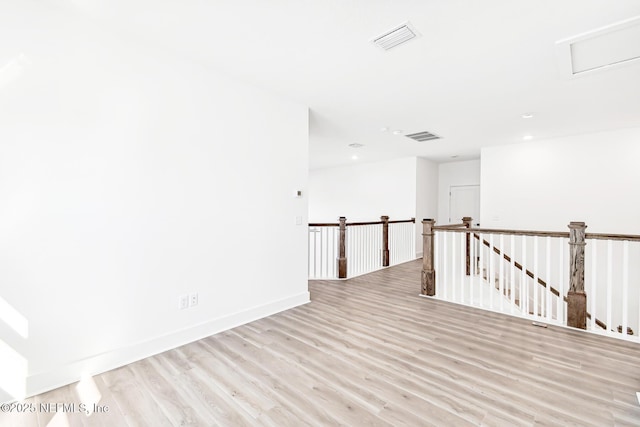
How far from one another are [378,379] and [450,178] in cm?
722

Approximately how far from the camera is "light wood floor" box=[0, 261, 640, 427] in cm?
171

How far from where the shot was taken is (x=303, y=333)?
9.43 ft

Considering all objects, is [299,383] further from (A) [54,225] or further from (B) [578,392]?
(A) [54,225]

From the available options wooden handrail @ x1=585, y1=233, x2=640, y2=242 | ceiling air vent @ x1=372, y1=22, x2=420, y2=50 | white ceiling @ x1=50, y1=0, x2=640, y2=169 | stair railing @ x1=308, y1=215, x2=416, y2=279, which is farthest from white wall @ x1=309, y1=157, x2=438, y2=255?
ceiling air vent @ x1=372, y1=22, x2=420, y2=50

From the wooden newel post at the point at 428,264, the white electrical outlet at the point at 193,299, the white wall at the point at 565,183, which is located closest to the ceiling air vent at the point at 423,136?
the white wall at the point at 565,183

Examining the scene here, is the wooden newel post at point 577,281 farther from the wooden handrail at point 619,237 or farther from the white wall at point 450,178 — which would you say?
the white wall at point 450,178

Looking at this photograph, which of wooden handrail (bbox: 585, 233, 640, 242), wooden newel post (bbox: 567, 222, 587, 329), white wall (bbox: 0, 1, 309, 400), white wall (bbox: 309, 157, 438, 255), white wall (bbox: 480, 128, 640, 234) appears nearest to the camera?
white wall (bbox: 0, 1, 309, 400)

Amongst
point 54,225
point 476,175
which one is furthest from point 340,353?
point 476,175

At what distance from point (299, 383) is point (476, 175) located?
7.34 metres

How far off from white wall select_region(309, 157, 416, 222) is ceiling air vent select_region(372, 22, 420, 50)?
5182 millimetres

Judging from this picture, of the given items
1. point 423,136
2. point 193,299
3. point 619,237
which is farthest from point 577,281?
point 193,299

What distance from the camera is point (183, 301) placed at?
8.80ft

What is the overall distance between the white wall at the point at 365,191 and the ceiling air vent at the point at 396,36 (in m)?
5.18

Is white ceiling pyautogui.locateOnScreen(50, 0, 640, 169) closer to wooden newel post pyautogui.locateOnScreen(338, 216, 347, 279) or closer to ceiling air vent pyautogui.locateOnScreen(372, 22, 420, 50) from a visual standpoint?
ceiling air vent pyautogui.locateOnScreen(372, 22, 420, 50)
